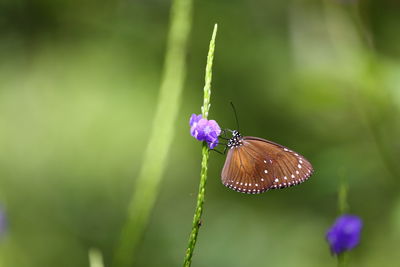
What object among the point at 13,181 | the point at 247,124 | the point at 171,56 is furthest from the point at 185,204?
the point at 171,56

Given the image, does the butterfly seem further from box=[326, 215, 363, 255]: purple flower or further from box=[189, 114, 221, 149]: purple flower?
box=[189, 114, 221, 149]: purple flower

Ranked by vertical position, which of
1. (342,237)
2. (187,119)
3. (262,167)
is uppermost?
(187,119)

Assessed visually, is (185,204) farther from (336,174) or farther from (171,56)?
(171,56)

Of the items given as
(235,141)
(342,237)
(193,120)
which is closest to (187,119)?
(235,141)

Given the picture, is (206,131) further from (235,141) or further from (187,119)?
(187,119)

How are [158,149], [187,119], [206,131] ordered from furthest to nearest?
[187,119], [158,149], [206,131]

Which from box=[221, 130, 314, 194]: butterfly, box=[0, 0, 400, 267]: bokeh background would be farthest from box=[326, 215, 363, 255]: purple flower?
box=[0, 0, 400, 267]: bokeh background

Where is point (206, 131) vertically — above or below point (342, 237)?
above

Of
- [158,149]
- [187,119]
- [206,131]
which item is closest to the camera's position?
[206,131]
